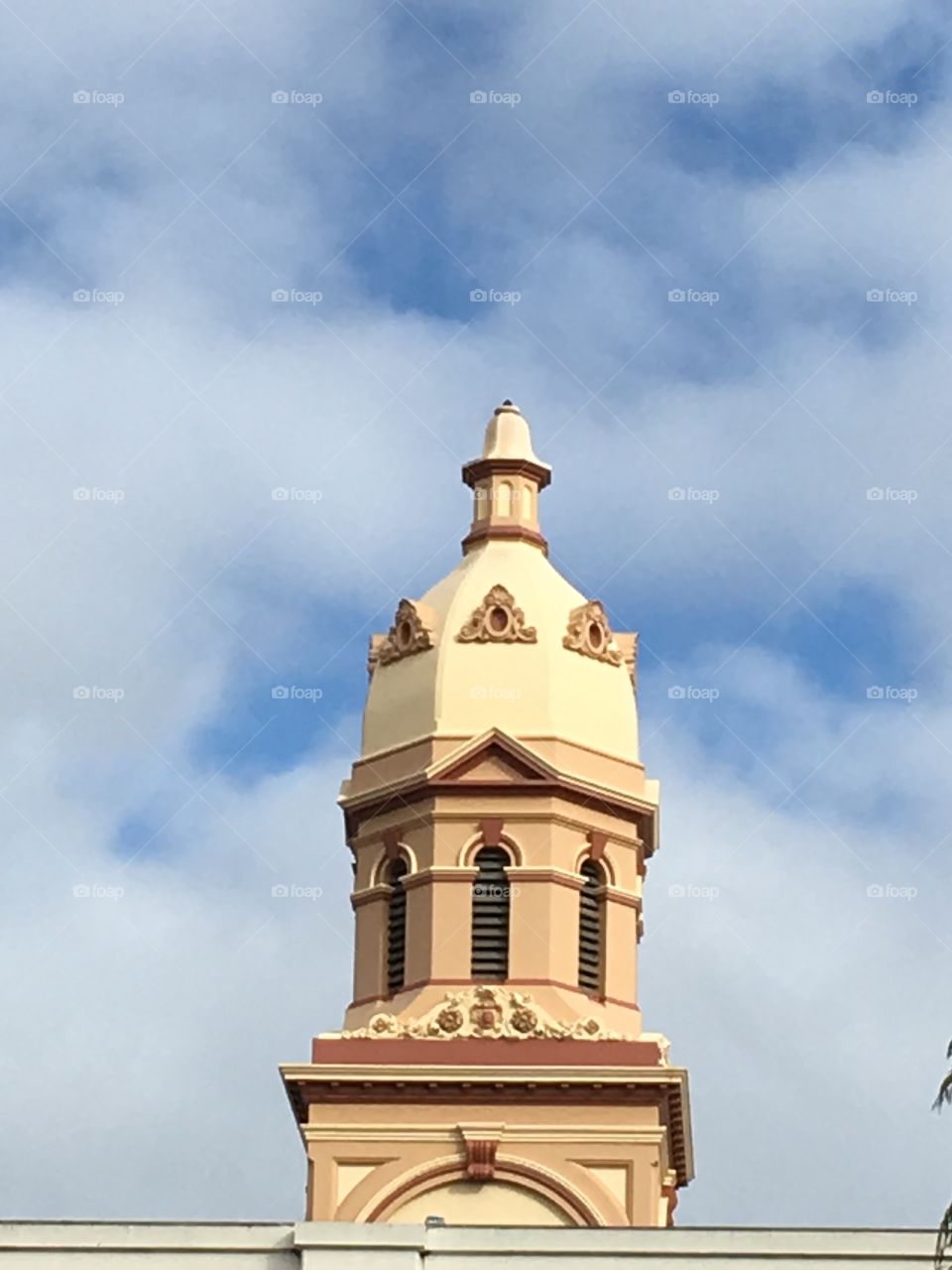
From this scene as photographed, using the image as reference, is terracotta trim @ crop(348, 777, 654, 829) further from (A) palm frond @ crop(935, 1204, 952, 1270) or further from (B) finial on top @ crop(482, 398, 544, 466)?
(A) palm frond @ crop(935, 1204, 952, 1270)

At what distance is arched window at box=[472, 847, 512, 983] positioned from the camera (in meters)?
70.5

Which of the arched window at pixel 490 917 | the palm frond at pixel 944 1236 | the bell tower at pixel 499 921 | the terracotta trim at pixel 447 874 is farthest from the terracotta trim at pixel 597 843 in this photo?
the palm frond at pixel 944 1236

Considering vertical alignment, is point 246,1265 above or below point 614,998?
below

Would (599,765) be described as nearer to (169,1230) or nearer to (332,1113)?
(332,1113)

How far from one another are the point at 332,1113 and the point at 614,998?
5.02 meters

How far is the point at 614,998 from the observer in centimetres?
7094

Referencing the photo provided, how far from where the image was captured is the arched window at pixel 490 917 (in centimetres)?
7050

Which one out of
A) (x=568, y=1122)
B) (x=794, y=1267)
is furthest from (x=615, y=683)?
(x=794, y=1267)

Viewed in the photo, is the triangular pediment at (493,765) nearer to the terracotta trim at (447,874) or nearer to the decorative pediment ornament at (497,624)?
the terracotta trim at (447,874)

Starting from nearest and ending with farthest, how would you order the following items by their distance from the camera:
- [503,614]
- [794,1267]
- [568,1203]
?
[794,1267] → [568,1203] → [503,614]

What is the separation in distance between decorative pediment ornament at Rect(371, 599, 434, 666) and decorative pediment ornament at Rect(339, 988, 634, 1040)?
668 cm

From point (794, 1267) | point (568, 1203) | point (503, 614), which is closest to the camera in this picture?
point (794, 1267)

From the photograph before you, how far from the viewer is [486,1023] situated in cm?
6956

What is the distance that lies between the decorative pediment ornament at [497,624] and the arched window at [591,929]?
4.05 meters
